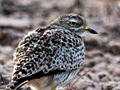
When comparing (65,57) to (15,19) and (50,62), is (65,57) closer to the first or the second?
(50,62)

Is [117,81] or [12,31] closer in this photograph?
[117,81]

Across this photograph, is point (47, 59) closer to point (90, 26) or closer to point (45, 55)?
point (45, 55)

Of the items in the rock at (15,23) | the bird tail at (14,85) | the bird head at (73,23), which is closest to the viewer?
the bird tail at (14,85)

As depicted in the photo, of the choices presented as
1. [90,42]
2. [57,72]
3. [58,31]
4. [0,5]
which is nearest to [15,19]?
[0,5]

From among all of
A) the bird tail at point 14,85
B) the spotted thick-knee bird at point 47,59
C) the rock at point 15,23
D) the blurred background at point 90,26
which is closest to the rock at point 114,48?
the blurred background at point 90,26

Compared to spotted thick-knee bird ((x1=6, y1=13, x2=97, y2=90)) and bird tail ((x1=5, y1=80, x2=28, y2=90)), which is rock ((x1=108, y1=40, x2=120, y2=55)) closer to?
spotted thick-knee bird ((x1=6, y1=13, x2=97, y2=90))

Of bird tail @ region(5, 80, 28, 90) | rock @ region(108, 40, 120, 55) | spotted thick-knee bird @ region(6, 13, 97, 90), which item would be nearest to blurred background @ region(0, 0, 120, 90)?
rock @ region(108, 40, 120, 55)

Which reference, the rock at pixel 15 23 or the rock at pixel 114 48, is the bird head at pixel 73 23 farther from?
the rock at pixel 15 23
